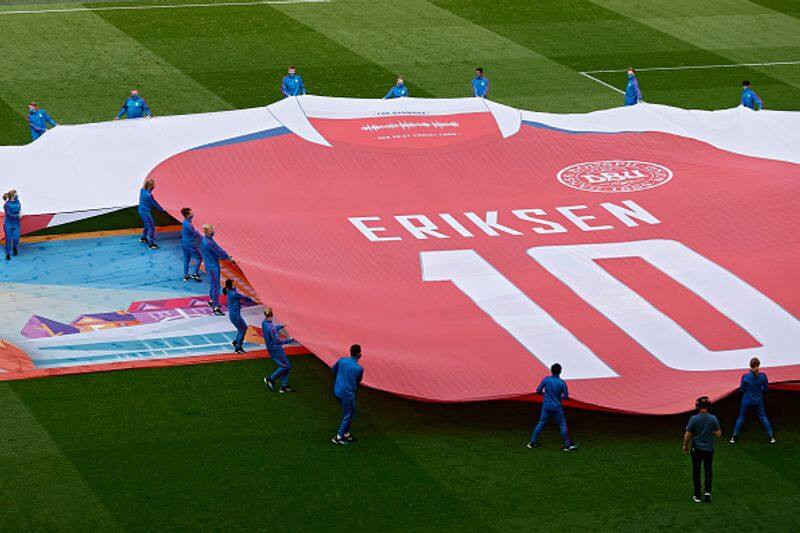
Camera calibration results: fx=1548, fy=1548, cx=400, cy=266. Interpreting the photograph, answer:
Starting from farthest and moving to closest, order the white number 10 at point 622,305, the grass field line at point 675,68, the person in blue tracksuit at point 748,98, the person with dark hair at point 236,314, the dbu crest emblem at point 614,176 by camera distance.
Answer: the grass field line at point 675,68
the person in blue tracksuit at point 748,98
the dbu crest emblem at point 614,176
the person with dark hair at point 236,314
the white number 10 at point 622,305

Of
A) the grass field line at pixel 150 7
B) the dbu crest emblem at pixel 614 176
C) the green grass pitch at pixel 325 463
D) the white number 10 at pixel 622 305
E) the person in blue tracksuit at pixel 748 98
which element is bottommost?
the green grass pitch at pixel 325 463

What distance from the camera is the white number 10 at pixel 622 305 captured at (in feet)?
72.6

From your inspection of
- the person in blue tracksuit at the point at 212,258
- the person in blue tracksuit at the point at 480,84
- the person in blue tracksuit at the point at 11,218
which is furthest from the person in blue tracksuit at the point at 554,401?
the person in blue tracksuit at the point at 480,84

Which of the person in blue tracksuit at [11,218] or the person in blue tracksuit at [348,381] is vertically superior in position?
the person in blue tracksuit at [348,381]

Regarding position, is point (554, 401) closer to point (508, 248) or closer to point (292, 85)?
point (508, 248)

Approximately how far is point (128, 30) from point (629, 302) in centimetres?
2234

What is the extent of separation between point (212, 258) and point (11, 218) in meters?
4.31

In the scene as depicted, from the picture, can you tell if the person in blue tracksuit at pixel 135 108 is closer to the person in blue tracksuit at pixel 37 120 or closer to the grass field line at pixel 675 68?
the person in blue tracksuit at pixel 37 120

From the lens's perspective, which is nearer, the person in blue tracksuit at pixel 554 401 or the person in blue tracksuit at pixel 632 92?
the person in blue tracksuit at pixel 554 401

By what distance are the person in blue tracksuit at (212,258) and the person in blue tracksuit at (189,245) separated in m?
0.55

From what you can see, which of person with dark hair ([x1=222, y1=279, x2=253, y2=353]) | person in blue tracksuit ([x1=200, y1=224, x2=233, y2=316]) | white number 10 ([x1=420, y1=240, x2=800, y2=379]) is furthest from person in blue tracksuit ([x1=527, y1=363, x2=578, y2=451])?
person in blue tracksuit ([x1=200, y1=224, x2=233, y2=316])

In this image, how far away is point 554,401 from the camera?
20.4m

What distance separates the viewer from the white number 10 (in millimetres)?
22141

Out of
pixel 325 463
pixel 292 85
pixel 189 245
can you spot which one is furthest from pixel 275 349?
pixel 292 85
